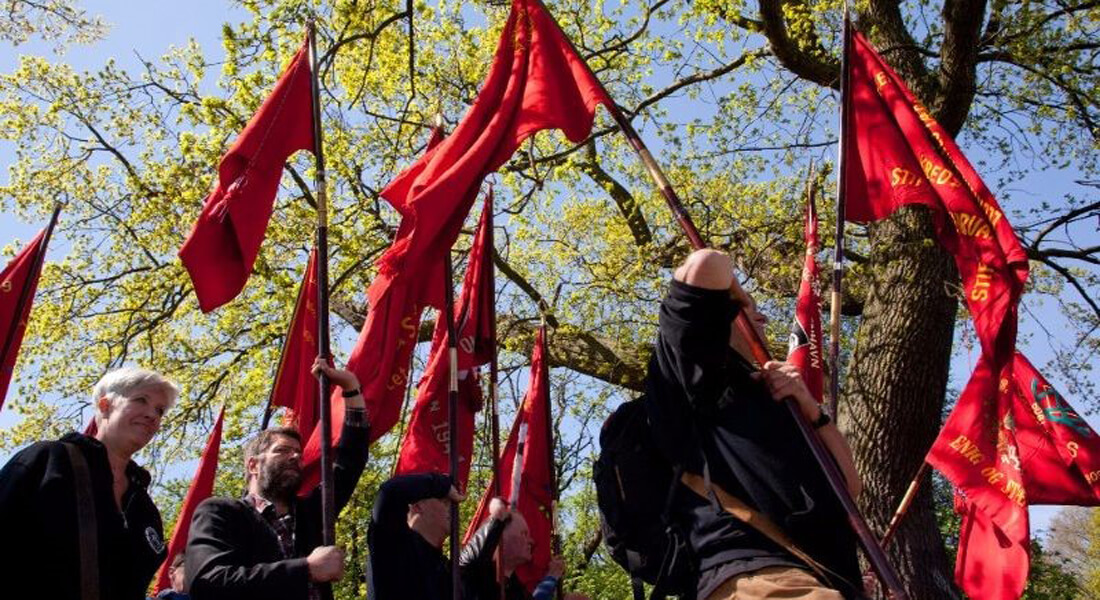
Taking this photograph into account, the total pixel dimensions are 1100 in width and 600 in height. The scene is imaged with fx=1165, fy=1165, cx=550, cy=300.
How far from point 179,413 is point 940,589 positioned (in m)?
10.2

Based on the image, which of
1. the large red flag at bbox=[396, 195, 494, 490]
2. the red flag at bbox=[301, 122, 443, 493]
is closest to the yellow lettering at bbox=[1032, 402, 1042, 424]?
the large red flag at bbox=[396, 195, 494, 490]

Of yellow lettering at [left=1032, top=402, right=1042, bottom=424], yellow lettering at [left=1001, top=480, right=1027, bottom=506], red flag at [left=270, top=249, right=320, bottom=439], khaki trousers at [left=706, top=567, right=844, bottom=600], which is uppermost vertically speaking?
red flag at [left=270, top=249, right=320, bottom=439]

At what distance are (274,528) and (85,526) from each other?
1.52 metres

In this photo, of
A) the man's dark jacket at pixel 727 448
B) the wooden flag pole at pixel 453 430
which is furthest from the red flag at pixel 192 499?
the man's dark jacket at pixel 727 448

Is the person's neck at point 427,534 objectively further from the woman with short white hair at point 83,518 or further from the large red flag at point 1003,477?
the large red flag at point 1003,477

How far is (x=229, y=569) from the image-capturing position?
413 cm

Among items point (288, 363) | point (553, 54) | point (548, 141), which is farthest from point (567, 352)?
point (553, 54)

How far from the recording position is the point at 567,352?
13.8m

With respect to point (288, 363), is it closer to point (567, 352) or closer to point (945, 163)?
point (945, 163)

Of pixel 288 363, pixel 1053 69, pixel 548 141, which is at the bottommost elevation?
pixel 288 363

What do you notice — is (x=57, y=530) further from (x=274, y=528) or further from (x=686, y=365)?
(x=686, y=365)

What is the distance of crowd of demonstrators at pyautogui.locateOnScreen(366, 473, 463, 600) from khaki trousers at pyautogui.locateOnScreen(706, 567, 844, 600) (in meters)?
2.37

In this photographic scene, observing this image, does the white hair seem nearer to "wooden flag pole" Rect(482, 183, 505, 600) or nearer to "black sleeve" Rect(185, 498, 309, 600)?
"black sleeve" Rect(185, 498, 309, 600)

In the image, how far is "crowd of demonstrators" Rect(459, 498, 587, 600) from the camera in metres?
5.97
